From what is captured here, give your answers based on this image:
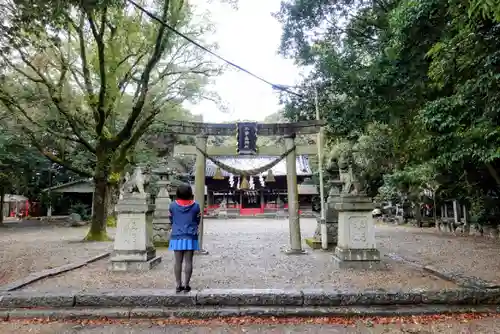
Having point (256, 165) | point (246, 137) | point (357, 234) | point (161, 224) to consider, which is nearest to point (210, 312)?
point (357, 234)

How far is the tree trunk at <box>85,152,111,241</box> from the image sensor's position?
41.4 ft

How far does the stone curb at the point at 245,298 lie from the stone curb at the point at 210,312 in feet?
0.36

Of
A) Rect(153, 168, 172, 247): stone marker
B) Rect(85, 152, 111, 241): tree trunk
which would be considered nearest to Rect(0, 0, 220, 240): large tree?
Rect(85, 152, 111, 241): tree trunk

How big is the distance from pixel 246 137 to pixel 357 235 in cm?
432

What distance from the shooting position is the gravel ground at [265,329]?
13.9ft

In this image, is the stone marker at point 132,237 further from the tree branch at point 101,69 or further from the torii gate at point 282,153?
the tree branch at point 101,69

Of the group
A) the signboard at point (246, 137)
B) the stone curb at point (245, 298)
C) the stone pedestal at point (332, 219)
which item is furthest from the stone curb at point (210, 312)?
the signboard at point (246, 137)

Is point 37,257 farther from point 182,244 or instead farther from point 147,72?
point 182,244

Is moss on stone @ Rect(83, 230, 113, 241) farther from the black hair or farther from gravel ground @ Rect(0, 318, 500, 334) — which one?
the black hair

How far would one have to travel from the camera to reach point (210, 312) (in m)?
4.75

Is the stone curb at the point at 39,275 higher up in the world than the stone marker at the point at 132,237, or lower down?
lower down

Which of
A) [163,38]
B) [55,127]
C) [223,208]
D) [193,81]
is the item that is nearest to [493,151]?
[163,38]

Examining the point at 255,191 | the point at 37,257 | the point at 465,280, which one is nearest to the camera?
the point at 465,280

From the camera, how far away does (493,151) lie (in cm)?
862
